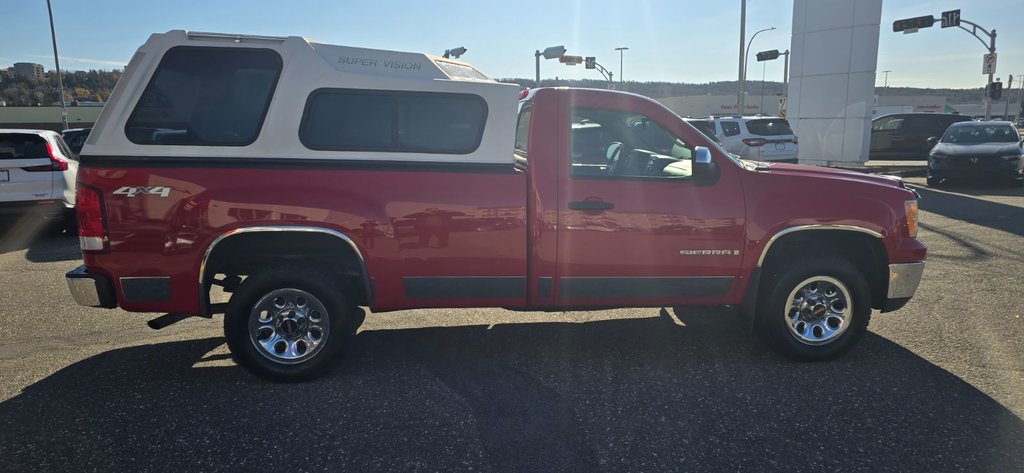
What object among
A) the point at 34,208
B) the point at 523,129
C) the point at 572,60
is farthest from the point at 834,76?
the point at 34,208

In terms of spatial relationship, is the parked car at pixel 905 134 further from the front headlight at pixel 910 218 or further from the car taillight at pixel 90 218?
the car taillight at pixel 90 218

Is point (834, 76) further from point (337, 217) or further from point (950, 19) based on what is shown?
point (337, 217)

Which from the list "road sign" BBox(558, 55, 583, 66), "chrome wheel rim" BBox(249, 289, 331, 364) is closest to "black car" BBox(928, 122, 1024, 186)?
"chrome wheel rim" BBox(249, 289, 331, 364)

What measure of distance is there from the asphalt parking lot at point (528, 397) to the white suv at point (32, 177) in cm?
410

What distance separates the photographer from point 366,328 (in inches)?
216

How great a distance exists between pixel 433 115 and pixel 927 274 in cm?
600

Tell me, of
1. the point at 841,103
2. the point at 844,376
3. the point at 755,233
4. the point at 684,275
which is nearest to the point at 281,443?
the point at 684,275

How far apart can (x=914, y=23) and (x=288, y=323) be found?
30540 millimetres

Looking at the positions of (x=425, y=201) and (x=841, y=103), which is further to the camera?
(x=841, y=103)

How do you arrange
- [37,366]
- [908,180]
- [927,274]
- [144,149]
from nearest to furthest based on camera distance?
[144,149], [37,366], [927,274], [908,180]

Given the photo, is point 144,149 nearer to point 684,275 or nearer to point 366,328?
point 366,328

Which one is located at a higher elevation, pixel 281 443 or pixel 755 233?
pixel 755 233

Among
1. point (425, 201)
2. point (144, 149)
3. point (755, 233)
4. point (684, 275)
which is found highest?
point (144, 149)

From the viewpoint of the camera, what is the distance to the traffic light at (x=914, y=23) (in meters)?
26.4
